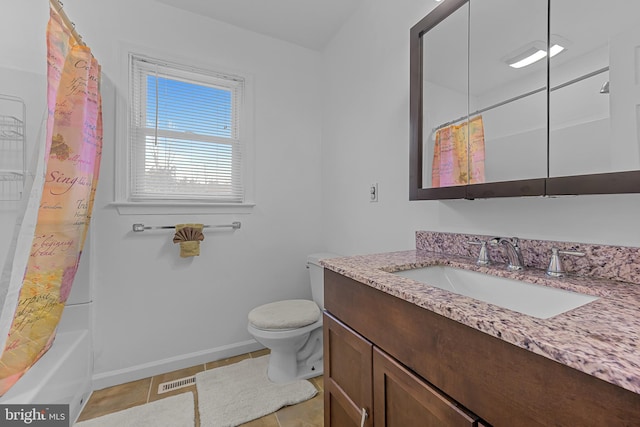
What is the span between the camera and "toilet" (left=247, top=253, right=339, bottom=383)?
164 centimetres

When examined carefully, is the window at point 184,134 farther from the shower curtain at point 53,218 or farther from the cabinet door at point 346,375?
the cabinet door at point 346,375

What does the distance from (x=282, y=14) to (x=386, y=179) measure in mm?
1452

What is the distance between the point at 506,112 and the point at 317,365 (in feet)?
5.92

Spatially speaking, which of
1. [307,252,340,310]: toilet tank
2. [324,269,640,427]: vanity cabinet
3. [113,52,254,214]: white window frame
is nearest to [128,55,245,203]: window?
[113,52,254,214]: white window frame

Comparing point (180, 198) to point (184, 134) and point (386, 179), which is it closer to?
point (184, 134)

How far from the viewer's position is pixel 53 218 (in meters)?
1.21

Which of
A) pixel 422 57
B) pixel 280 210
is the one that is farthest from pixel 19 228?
pixel 422 57

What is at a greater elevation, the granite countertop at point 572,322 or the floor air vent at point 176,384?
the granite countertop at point 572,322

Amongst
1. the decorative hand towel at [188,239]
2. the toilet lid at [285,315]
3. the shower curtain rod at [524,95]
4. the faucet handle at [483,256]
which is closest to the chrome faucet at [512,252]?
the faucet handle at [483,256]

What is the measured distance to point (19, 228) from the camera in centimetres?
108

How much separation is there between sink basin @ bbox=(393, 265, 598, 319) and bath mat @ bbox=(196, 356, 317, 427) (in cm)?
112

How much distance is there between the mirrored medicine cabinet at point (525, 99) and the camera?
75 cm

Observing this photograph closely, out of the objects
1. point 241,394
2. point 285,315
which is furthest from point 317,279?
point 241,394

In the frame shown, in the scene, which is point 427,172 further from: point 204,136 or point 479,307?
point 204,136
